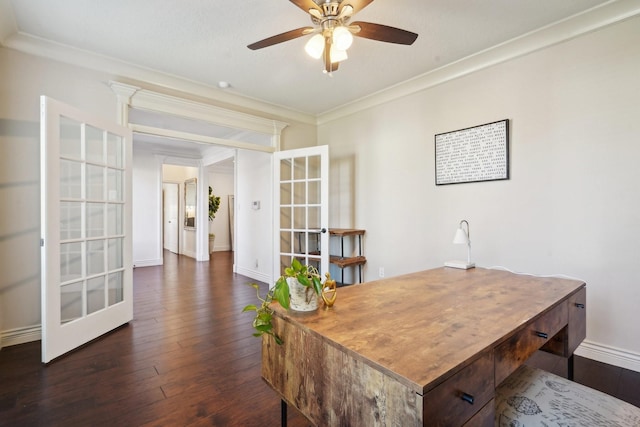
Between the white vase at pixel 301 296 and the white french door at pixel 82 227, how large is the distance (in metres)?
1.99

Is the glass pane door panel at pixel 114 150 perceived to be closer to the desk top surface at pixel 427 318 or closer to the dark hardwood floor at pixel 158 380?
the dark hardwood floor at pixel 158 380

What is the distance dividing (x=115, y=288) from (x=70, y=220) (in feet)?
2.46

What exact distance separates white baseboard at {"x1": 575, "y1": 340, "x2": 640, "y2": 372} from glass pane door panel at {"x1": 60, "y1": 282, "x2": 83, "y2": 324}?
12.6ft

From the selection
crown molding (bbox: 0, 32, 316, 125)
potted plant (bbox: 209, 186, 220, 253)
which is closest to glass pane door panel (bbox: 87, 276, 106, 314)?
crown molding (bbox: 0, 32, 316, 125)

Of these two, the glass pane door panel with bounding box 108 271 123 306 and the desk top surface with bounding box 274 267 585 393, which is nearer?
the desk top surface with bounding box 274 267 585 393

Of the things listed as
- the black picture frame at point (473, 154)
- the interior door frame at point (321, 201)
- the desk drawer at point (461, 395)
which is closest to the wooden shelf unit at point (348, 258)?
the interior door frame at point (321, 201)

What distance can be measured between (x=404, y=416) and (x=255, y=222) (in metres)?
4.43

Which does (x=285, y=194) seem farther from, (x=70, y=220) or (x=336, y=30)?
(x=336, y=30)

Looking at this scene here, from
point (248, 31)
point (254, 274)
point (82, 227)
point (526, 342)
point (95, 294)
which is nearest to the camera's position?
point (526, 342)

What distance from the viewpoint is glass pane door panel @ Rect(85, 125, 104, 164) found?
246cm

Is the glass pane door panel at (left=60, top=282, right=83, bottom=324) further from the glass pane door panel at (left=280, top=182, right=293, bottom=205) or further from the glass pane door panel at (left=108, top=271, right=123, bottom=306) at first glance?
the glass pane door panel at (left=280, top=182, right=293, bottom=205)

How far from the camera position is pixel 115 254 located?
2746 mm

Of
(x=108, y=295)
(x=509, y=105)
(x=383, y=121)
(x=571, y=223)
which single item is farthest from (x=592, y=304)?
(x=108, y=295)

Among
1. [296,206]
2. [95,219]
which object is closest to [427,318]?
[95,219]
